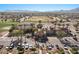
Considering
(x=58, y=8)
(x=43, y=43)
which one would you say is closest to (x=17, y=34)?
(x=43, y=43)

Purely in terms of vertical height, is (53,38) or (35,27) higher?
(35,27)
